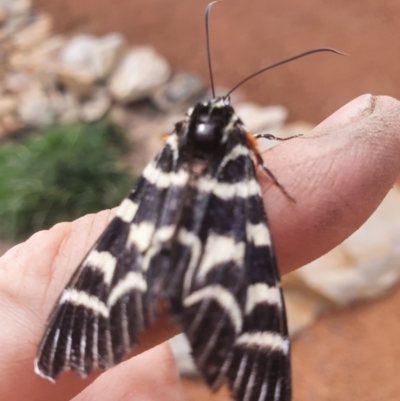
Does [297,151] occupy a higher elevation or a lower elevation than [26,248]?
higher

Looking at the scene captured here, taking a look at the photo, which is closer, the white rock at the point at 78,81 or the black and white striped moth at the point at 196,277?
the black and white striped moth at the point at 196,277

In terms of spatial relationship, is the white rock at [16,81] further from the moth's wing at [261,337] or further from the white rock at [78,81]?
the moth's wing at [261,337]

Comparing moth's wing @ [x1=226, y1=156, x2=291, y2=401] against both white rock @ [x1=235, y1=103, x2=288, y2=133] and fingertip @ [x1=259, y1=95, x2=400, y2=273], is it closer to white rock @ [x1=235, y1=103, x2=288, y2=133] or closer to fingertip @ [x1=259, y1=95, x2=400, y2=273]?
fingertip @ [x1=259, y1=95, x2=400, y2=273]

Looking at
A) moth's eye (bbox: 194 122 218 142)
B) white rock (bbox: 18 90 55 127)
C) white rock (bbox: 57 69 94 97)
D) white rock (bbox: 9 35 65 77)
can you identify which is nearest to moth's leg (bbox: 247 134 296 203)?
moth's eye (bbox: 194 122 218 142)

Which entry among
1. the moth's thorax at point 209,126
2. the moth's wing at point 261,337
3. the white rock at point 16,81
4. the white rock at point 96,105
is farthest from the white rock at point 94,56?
the moth's wing at point 261,337

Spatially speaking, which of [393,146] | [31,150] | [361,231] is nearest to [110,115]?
[31,150]

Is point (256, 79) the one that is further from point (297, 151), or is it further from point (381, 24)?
point (297, 151)
